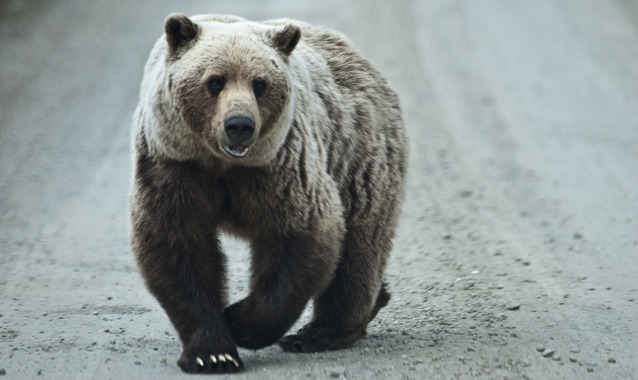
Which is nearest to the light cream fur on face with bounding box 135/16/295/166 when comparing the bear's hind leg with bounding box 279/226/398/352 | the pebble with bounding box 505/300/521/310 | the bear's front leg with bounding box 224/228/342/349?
the bear's front leg with bounding box 224/228/342/349

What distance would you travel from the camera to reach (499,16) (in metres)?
16.7

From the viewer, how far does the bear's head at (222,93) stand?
375cm

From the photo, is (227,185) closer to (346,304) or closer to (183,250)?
(183,250)

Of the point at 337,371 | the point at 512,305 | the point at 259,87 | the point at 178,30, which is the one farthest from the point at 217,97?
the point at 512,305

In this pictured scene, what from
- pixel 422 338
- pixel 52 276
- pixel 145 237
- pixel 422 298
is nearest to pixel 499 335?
pixel 422 338

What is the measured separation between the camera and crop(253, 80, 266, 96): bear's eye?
12.8 feet

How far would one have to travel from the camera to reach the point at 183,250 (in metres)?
4.12

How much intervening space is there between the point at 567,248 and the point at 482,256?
100 centimetres

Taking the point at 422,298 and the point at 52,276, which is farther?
the point at 52,276

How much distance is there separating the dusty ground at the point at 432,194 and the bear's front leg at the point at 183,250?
241mm

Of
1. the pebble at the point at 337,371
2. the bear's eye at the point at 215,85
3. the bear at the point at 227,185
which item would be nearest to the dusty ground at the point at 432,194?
the pebble at the point at 337,371

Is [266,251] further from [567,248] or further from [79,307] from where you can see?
[567,248]

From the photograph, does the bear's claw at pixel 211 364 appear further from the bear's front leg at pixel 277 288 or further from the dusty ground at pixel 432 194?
the bear's front leg at pixel 277 288

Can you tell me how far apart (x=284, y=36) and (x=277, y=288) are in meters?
1.58
